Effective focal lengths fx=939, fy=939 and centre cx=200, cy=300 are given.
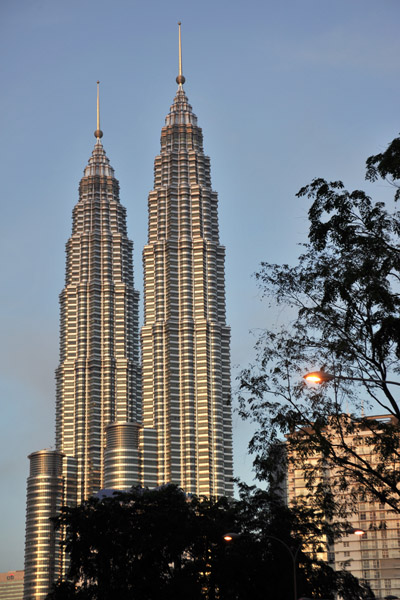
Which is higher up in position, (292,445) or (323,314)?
A: (323,314)

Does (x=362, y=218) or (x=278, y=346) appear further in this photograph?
(x=278, y=346)

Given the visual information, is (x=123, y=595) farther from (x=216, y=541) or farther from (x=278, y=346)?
(x=278, y=346)

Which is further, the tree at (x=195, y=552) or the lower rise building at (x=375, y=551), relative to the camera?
the lower rise building at (x=375, y=551)

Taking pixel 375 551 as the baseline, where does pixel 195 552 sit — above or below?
below

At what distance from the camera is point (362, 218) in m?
33.9

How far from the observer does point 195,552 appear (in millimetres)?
69062

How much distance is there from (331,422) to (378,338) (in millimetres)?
6040

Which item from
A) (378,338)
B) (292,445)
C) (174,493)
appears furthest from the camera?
(174,493)

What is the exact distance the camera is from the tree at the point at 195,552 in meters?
63.9

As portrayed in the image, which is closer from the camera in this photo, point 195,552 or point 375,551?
point 195,552

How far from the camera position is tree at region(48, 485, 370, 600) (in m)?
63.9

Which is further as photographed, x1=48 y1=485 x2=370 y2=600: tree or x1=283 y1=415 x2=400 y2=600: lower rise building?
x1=283 y1=415 x2=400 y2=600: lower rise building

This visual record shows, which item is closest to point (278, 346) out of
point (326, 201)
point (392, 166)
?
point (326, 201)

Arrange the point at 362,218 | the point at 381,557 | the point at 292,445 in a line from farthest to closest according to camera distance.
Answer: the point at 381,557
the point at 292,445
the point at 362,218
